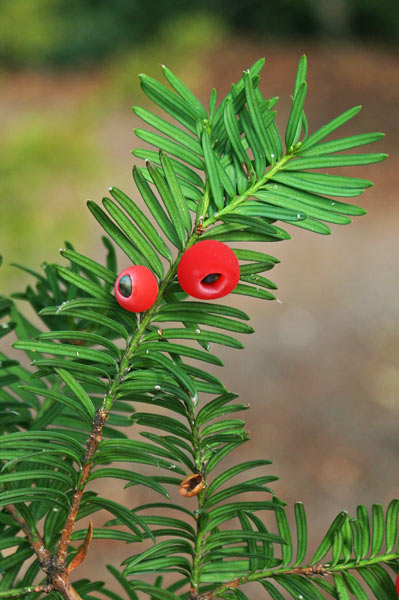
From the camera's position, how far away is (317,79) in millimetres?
3475

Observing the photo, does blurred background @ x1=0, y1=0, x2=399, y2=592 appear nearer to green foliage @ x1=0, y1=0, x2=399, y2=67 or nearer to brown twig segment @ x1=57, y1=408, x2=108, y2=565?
green foliage @ x1=0, y1=0, x2=399, y2=67

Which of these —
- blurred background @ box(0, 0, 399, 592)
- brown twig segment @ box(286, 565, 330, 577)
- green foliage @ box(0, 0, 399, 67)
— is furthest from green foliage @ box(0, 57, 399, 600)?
green foliage @ box(0, 0, 399, 67)

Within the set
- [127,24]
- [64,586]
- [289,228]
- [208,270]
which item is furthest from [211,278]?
[127,24]

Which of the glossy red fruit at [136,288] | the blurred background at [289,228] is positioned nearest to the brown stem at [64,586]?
the glossy red fruit at [136,288]

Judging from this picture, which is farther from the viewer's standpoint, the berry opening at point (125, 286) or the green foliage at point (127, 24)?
the green foliage at point (127, 24)

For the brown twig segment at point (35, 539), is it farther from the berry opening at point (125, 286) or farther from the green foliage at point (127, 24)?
the green foliage at point (127, 24)

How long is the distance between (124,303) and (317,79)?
11.4 ft

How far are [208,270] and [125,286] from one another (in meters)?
0.03

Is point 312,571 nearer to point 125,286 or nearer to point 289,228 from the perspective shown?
point 125,286

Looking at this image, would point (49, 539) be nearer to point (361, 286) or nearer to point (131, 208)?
point (131, 208)

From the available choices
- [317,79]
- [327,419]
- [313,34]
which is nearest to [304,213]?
[327,419]

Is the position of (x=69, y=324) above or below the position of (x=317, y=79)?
below

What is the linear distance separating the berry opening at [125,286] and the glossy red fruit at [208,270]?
0.02m

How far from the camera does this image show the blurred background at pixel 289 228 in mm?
1637
